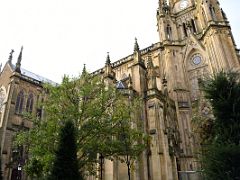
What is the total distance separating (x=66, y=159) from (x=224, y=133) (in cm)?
806

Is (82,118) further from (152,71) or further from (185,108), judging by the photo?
(185,108)

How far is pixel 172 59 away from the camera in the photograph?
35.3 metres

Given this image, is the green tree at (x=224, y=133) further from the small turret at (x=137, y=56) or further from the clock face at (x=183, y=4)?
the clock face at (x=183, y=4)

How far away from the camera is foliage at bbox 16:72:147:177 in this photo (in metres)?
17.1

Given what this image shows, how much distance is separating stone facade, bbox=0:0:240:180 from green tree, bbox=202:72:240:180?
1178 centimetres

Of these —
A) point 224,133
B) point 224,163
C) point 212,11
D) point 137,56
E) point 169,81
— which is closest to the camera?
point 224,163

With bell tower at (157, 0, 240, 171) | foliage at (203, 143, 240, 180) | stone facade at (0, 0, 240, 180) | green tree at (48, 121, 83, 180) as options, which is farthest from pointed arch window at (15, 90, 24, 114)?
foliage at (203, 143, 240, 180)

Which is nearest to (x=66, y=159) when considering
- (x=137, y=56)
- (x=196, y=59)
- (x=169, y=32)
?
(x=137, y=56)

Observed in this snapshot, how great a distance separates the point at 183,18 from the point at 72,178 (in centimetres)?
3507

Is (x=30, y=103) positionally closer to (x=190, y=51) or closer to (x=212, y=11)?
(x=190, y=51)

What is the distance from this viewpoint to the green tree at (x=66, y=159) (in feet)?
39.0

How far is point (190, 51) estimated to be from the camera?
35.5m

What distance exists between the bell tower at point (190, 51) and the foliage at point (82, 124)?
12.9 m

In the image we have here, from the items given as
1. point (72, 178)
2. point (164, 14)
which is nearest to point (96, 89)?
point (72, 178)
